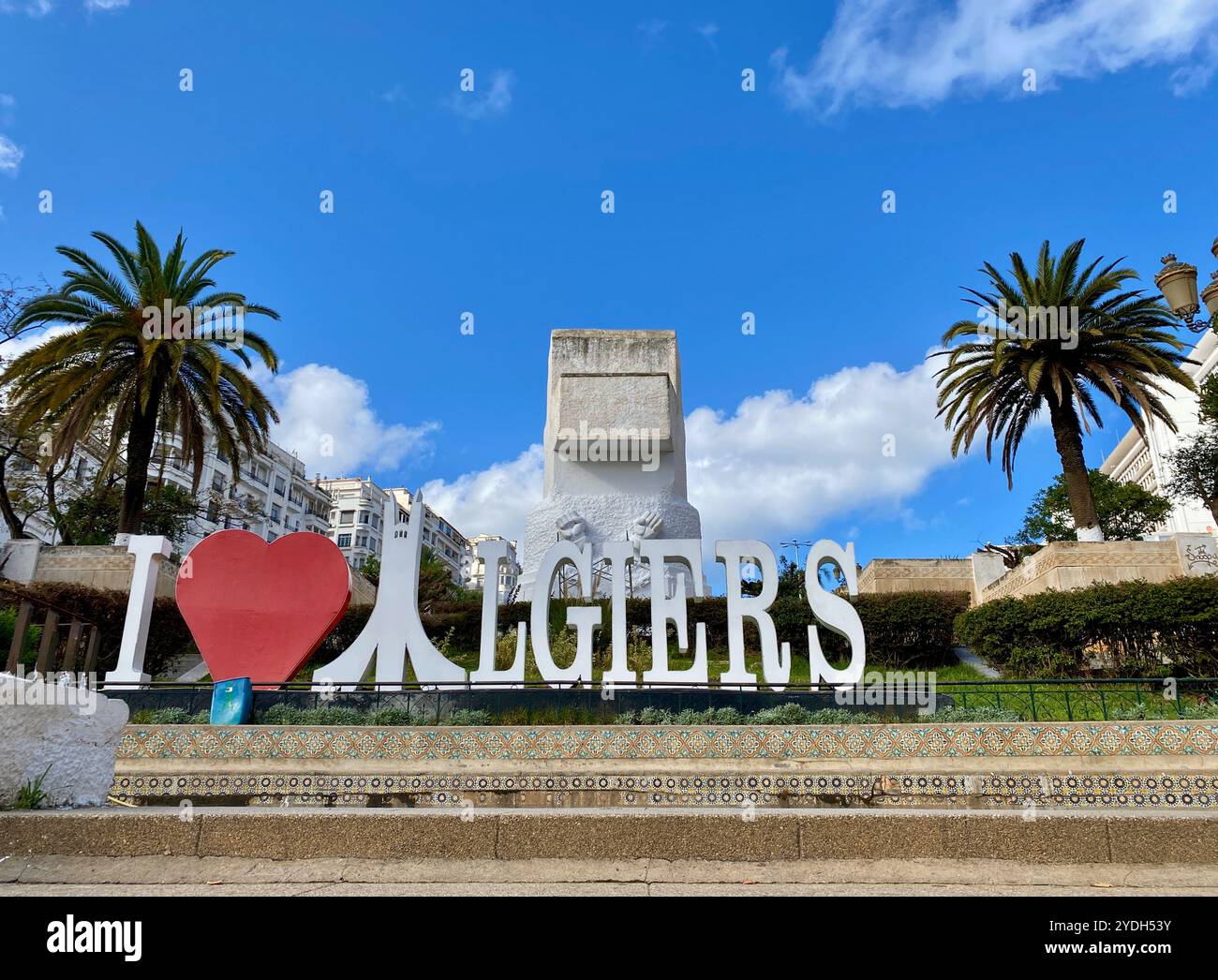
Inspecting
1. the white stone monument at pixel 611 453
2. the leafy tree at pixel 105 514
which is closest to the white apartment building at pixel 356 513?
the leafy tree at pixel 105 514

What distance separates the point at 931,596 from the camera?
20734 mm

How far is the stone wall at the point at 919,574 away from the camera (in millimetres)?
25547

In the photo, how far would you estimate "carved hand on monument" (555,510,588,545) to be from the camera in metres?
26.8

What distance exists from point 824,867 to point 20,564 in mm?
21590

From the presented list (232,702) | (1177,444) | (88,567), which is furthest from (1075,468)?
(1177,444)

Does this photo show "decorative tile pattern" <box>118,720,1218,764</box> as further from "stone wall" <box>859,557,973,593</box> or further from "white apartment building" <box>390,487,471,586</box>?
"white apartment building" <box>390,487,471,586</box>

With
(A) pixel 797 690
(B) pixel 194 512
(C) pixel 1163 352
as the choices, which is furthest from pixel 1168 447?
(B) pixel 194 512

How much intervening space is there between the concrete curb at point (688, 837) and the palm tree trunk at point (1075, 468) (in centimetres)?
1757

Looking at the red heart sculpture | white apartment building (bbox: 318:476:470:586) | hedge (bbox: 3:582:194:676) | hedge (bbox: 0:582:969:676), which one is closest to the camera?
the red heart sculpture

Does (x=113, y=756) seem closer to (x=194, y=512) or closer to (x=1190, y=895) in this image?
(x=1190, y=895)

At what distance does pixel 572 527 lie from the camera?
26906 millimetres

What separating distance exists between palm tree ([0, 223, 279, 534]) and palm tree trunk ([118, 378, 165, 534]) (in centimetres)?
2

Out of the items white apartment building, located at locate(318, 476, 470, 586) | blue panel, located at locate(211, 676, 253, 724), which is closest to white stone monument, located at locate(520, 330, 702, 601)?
blue panel, located at locate(211, 676, 253, 724)

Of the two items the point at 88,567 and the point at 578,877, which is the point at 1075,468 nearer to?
the point at 578,877
